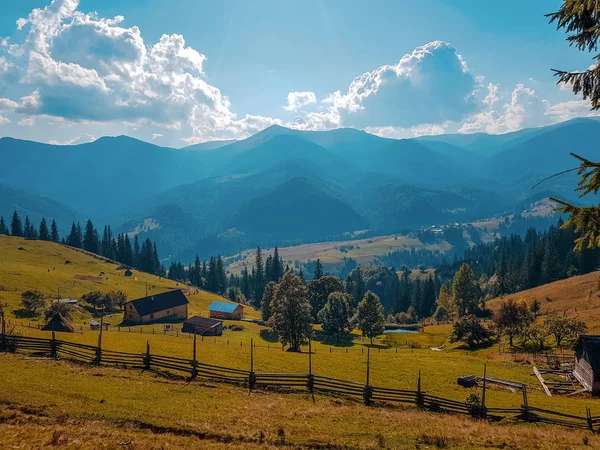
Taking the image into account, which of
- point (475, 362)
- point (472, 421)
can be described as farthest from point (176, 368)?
point (475, 362)

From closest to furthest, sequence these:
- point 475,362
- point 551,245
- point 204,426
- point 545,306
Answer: point 204,426
point 475,362
point 545,306
point 551,245

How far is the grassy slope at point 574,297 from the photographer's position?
75.3m

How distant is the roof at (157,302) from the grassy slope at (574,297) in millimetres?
88647

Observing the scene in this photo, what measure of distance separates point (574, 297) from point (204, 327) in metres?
84.5

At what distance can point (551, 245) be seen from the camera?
435ft

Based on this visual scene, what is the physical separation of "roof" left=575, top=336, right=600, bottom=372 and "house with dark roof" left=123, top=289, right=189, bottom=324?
8720cm

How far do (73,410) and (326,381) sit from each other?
64.3ft

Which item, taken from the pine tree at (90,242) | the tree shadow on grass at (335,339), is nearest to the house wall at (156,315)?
the tree shadow on grass at (335,339)

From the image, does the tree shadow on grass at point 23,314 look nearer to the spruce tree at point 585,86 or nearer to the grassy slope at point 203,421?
the grassy slope at point 203,421

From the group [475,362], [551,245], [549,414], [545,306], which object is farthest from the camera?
[551,245]

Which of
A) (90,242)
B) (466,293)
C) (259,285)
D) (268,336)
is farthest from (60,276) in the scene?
(466,293)

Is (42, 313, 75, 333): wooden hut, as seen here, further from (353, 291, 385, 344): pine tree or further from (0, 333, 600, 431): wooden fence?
(353, 291, 385, 344): pine tree

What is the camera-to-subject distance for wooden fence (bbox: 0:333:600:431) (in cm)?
3122

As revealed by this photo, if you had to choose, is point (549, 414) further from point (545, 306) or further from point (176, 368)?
point (545, 306)
